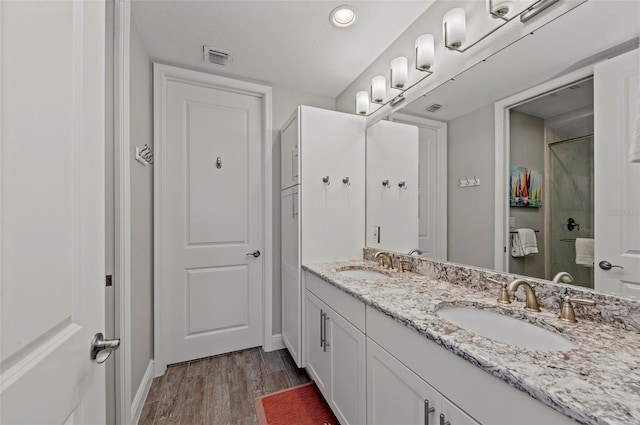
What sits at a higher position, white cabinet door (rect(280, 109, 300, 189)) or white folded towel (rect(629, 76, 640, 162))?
white cabinet door (rect(280, 109, 300, 189))

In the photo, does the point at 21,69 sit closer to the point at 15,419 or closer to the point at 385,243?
the point at 15,419

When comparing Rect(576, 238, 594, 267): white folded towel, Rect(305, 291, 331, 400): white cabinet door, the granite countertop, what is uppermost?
Rect(576, 238, 594, 267): white folded towel

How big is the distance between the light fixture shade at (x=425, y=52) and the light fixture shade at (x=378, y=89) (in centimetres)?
43

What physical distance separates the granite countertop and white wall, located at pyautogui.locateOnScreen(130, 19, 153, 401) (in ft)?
4.84

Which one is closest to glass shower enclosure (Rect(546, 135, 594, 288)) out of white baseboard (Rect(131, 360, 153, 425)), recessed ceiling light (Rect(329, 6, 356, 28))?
recessed ceiling light (Rect(329, 6, 356, 28))

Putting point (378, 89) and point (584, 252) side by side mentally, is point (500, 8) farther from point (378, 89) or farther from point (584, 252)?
point (584, 252)

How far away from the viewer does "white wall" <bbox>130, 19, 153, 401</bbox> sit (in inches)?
64.6

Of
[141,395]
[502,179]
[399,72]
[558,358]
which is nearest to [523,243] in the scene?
[502,179]

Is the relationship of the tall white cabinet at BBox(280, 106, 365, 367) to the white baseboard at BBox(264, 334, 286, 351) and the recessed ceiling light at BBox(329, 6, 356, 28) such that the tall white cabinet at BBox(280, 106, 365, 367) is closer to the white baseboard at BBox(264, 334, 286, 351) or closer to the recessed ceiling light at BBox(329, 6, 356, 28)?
the white baseboard at BBox(264, 334, 286, 351)

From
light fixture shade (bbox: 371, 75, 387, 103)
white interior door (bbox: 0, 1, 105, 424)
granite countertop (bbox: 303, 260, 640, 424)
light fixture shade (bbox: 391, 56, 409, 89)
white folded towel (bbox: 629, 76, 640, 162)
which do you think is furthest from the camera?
light fixture shade (bbox: 371, 75, 387, 103)

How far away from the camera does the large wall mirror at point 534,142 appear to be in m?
0.95

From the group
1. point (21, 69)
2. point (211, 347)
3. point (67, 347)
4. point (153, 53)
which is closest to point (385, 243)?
point (211, 347)

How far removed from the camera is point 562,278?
3.32ft

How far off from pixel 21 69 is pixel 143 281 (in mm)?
1789
